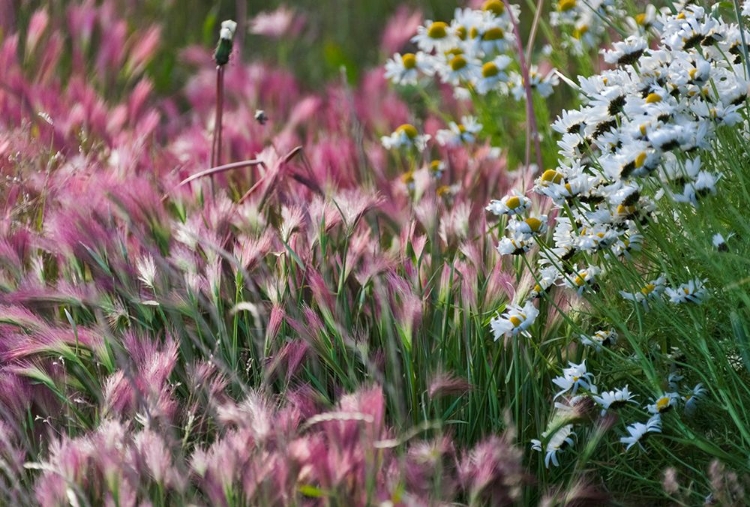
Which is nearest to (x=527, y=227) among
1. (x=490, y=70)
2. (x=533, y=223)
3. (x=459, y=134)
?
(x=533, y=223)

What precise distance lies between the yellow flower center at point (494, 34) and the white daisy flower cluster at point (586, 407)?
1.32 metres

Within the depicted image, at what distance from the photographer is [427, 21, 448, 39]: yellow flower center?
Answer: 292 cm

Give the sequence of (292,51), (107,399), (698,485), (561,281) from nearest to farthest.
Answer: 1. (107,399)
2. (698,485)
3. (561,281)
4. (292,51)

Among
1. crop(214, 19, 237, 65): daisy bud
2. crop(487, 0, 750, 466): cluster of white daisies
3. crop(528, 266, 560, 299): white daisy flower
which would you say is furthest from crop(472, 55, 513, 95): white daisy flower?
crop(528, 266, 560, 299): white daisy flower

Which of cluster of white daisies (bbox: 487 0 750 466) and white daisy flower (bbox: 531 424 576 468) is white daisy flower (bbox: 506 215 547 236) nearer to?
cluster of white daisies (bbox: 487 0 750 466)

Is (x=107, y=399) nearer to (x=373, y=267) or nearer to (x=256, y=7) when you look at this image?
(x=373, y=267)

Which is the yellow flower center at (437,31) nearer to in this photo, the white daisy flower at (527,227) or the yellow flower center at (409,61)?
the yellow flower center at (409,61)

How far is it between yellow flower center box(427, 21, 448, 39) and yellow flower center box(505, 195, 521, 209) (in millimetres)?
1286

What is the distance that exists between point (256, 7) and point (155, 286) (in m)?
3.63

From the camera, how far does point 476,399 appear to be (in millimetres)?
1799

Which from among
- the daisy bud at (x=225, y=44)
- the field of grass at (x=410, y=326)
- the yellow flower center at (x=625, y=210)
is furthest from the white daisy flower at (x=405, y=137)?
the yellow flower center at (x=625, y=210)

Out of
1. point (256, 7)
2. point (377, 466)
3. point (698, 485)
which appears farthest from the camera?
point (256, 7)

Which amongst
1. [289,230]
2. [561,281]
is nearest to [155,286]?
[289,230]

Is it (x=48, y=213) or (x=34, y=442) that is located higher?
(x=48, y=213)
